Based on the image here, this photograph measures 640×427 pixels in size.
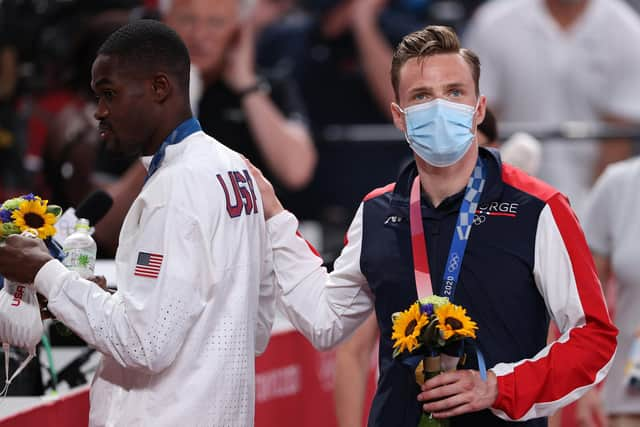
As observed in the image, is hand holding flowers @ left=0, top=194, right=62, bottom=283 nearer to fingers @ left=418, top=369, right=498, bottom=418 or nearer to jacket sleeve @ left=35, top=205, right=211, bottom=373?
jacket sleeve @ left=35, top=205, right=211, bottom=373

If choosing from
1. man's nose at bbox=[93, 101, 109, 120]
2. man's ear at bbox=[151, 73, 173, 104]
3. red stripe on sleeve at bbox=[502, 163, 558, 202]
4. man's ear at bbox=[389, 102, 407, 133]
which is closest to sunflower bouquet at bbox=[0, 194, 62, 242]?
man's nose at bbox=[93, 101, 109, 120]

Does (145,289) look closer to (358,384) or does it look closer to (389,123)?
(358,384)

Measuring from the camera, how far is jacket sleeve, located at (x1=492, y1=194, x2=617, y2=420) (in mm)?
2891

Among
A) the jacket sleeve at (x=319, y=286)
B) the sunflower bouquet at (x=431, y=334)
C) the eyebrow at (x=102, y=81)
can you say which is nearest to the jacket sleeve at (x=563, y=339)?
the sunflower bouquet at (x=431, y=334)

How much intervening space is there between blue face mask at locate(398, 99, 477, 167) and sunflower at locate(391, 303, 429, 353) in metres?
0.45

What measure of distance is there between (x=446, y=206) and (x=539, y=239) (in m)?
0.27

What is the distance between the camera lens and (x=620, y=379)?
461 cm

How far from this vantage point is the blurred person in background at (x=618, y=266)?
4.51 m

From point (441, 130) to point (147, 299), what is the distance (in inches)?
35.7

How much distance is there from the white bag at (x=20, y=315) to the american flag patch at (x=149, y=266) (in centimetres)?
37

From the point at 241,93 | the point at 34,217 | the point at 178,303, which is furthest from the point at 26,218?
the point at 241,93

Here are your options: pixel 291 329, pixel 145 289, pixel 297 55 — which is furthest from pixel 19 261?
pixel 297 55

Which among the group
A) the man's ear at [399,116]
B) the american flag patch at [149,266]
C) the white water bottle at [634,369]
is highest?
the man's ear at [399,116]

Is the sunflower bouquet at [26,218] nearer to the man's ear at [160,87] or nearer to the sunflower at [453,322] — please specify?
the man's ear at [160,87]
